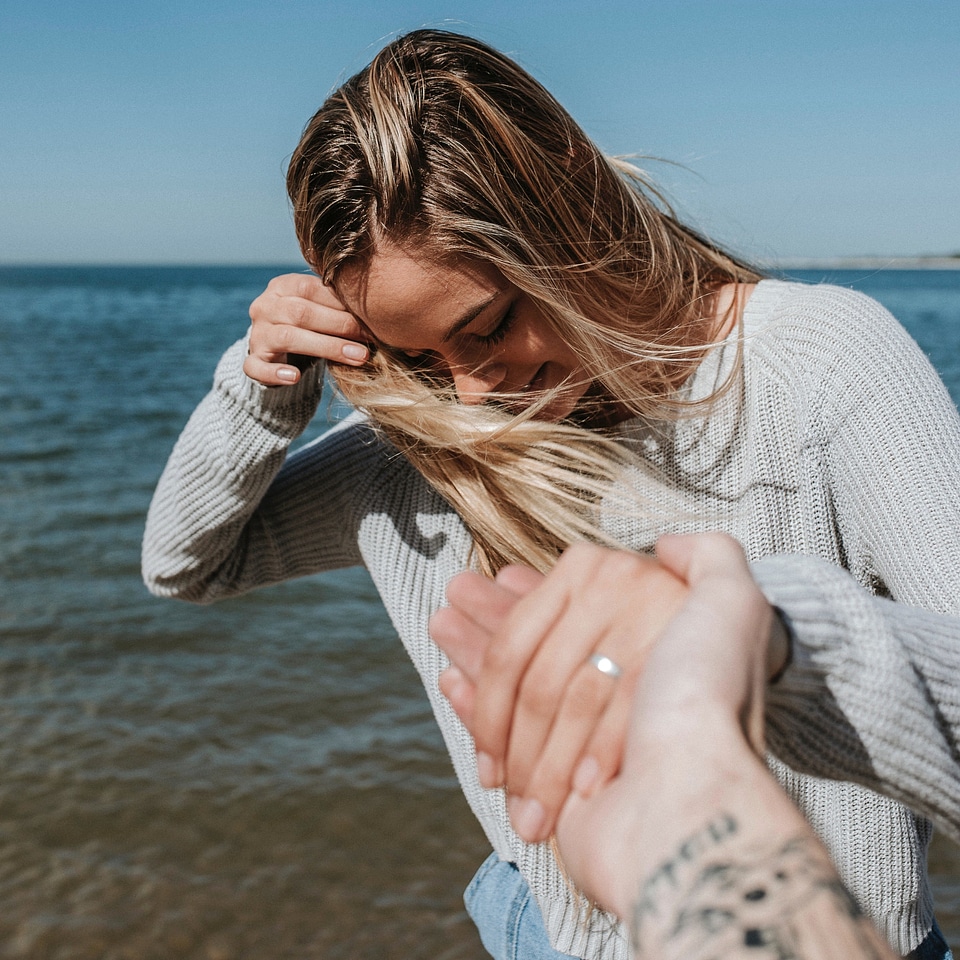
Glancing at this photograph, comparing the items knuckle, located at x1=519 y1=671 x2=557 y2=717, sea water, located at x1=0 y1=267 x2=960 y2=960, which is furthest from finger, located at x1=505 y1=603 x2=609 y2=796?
sea water, located at x1=0 y1=267 x2=960 y2=960

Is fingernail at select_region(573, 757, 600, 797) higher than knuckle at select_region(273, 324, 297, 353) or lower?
higher

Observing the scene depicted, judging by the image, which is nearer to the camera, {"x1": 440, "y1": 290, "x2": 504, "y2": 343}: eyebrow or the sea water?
{"x1": 440, "y1": 290, "x2": 504, "y2": 343}: eyebrow

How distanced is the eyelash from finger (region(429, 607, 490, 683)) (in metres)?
0.95

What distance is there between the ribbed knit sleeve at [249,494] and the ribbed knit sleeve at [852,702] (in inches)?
48.2

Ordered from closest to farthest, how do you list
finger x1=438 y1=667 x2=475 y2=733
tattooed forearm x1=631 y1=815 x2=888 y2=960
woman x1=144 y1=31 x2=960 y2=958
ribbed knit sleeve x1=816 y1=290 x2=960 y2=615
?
tattooed forearm x1=631 y1=815 x2=888 y2=960 < finger x1=438 y1=667 x2=475 y2=733 < ribbed knit sleeve x1=816 y1=290 x2=960 y2=615 < woman x1=144 y1=31 x2=960 y2=958

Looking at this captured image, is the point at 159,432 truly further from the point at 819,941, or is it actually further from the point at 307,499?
the point at 819,941

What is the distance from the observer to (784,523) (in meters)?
1.75

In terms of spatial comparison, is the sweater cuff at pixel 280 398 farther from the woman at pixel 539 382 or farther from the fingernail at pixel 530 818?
the fingernail at pixel 530 818

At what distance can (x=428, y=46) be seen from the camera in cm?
184

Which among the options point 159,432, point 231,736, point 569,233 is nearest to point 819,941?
point 569,233

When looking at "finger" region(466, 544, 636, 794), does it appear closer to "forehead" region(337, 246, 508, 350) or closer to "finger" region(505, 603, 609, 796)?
"finger" region(505, 603, 609, 796)

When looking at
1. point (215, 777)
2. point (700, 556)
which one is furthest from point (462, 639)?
point (215, 777)

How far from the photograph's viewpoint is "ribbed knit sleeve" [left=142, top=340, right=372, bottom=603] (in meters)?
2.01

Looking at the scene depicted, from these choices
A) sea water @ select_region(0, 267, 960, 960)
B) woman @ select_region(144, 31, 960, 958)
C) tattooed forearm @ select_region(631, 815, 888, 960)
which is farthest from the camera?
sea water @ select_region(0, 267, 960, 960)
